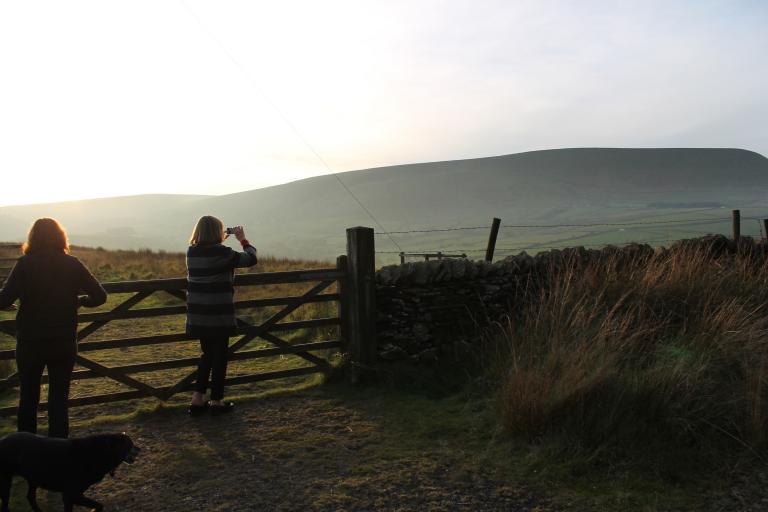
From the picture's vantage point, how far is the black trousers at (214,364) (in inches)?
197

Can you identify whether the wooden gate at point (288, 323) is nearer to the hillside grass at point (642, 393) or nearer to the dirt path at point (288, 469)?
the dirt path at point (288, 469)

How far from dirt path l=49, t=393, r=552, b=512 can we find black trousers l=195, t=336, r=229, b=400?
0.29 meters

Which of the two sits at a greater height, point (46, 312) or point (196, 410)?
point (46, 312)

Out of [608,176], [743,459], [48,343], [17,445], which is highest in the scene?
[608,176]

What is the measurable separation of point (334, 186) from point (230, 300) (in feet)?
645

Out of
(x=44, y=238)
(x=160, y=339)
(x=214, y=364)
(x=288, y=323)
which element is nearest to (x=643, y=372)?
(x=288, y=323)

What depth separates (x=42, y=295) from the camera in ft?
12.5

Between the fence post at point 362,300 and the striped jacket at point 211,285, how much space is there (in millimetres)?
1426

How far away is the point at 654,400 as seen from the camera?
423 cm

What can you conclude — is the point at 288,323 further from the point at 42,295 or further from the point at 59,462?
the point at 59,462

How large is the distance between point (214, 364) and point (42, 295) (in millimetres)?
1642

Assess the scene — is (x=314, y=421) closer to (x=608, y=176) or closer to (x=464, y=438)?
(x=464, y=438)

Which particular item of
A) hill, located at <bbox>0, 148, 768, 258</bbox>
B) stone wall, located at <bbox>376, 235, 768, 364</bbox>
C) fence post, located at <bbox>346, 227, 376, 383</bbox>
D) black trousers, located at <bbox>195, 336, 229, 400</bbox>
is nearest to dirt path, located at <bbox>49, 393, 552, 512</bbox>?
black trousers, located at <bbox>195, 336, 229, 400</bbox>

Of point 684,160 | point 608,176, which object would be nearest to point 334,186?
point 608,176
